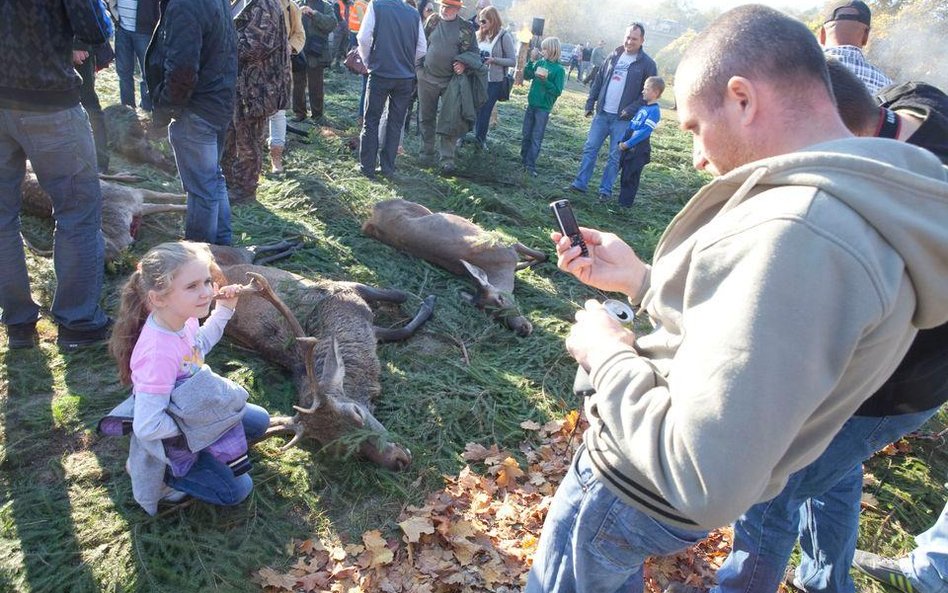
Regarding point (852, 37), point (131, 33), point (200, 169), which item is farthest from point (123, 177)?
point (852, 37)

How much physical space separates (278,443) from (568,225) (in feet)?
8.53

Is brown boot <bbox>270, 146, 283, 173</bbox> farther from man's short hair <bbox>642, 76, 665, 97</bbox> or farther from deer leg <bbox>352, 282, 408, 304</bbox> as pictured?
man's short hair <bbox>642, 76, 665, 97</bbox>

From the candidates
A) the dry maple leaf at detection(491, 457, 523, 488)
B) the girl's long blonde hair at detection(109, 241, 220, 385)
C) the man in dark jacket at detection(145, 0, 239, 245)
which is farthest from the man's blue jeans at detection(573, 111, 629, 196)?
the girl's long blonde hair at detection(109, 241, 220, 385)

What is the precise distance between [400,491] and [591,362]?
7.84 ft

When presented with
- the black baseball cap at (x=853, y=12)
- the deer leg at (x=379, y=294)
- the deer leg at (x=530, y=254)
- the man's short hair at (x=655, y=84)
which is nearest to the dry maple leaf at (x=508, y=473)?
the deer leg at (x=379, y=294)

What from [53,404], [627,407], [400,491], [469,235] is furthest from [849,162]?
[469,235]

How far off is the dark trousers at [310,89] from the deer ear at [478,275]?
19.0 ft

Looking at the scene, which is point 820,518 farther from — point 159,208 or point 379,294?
point 159,208

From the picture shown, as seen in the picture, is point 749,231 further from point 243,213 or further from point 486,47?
point 486,47

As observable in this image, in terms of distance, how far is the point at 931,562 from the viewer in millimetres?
2963

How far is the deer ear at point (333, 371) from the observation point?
3.96 m

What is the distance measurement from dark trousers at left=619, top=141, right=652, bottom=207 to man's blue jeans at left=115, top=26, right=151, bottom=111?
6.68 metres

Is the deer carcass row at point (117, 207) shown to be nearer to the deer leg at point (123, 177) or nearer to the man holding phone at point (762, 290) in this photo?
the deer leg at point (123, 177)

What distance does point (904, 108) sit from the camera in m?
2.73
